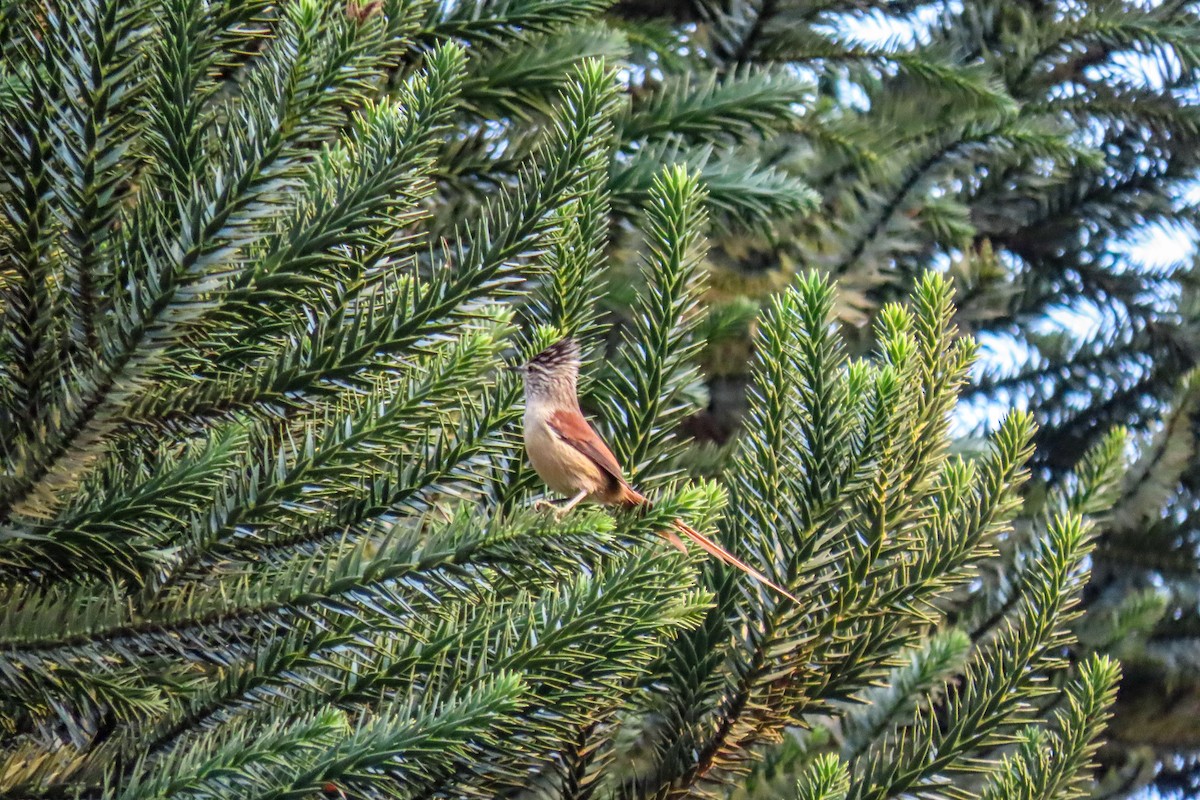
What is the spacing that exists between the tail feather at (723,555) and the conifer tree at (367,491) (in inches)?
0.6

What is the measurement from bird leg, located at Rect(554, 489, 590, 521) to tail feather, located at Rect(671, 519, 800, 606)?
0.47 feet

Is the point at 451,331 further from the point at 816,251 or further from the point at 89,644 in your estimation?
the point at 816,251

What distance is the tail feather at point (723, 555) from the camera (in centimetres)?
158

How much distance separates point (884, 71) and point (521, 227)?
1.69 metres

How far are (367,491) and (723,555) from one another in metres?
0.47

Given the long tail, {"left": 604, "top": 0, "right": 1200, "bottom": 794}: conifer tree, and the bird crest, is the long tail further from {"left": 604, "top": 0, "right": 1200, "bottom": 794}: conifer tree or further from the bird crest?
{"left": 604, "top": 0, "right": 1200, "bottom": 794}: conifer tree

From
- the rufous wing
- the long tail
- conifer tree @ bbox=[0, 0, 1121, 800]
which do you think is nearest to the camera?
conifer tree @ bbox=[0, 0, 1121, 800]

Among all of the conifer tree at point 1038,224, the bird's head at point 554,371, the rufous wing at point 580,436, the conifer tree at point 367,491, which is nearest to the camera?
the conifer tree at point 367,491

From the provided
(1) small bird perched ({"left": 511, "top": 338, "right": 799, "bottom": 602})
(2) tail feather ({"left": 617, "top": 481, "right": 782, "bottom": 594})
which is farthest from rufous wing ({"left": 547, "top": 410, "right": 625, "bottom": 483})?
(2) tail feather ({"left": 617, "top": 481, "right": 782, "bottom": 594})

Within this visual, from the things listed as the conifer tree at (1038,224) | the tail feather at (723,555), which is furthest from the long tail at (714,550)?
the conifer tree at (1038,224)

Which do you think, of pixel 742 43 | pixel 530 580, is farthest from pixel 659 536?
pixel 742 43

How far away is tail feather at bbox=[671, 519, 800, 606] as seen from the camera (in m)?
1.58

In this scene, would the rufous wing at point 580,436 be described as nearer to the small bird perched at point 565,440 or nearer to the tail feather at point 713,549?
the small bird perched at point 565,440

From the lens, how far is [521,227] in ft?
4.97
